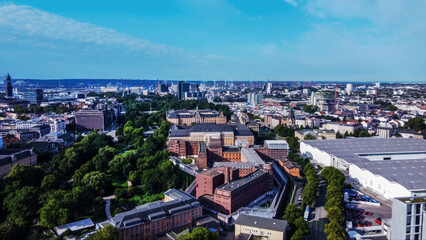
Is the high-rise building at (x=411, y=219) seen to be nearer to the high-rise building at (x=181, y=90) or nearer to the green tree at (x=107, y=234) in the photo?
the green tree at (x=107, y=234)

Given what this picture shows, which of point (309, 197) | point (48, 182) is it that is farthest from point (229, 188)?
point (48, 182)

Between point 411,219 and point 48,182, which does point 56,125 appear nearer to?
point 48,182

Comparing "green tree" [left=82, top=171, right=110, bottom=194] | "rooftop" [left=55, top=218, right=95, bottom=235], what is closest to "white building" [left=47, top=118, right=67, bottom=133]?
"green tree" [left=82, top=171, right=110, bottom=194]

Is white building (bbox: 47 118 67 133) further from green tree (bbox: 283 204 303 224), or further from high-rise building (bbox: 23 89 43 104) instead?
high-rise building (bbox: 23 89 43 104)

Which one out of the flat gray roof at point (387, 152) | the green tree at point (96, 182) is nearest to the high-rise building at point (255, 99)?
the flat gray roof at point (387, 152)

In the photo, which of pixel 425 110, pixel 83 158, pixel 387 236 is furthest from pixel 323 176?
pixel 425 110

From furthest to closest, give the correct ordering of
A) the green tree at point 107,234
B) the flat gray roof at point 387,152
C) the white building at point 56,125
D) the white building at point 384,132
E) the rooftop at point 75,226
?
1. the white building at point 56,125
2. the white building at point 384,132
3. the flat gray roof at point 387,152
4. the rooftop at point 75,226
5. the green tree at point 107,234

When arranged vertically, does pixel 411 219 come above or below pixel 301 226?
above
